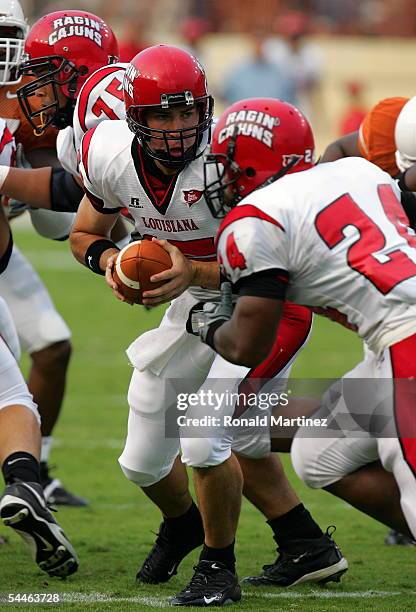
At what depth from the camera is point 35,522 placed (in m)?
3.77

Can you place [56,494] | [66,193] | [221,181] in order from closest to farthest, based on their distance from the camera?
1. [221,181]
2. [66,193]
3. [56,494]

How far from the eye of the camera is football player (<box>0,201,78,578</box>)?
12.4 feet

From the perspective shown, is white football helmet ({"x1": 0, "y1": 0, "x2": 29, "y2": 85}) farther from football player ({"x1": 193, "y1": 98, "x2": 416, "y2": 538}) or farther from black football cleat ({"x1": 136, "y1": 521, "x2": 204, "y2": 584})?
black football cleat ({"x1": 136, "y1": 521, "x2": 204, "y2": 584})

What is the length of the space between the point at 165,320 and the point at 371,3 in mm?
15583

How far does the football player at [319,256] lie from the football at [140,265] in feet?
0.86

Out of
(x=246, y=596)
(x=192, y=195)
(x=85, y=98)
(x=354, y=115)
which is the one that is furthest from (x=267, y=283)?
(x=354, y=115)

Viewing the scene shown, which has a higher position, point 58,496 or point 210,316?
point 210,316

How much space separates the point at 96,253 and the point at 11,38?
1.23m

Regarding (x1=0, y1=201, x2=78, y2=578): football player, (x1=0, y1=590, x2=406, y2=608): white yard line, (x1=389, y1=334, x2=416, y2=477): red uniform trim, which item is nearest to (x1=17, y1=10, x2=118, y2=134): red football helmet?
(x1=0, y1=201, x2=78, y2=578): football player

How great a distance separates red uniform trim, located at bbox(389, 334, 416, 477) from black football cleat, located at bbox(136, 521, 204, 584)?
123cm

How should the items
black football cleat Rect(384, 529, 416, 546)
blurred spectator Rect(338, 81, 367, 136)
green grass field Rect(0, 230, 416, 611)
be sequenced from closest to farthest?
green grass field Rect(0, 230, 416, 611) < black football cleat Rect(384, 529, 416, 546) < blurred spectator Rect(338, 81, 367, 136)

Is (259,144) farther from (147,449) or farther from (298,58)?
(298,58)

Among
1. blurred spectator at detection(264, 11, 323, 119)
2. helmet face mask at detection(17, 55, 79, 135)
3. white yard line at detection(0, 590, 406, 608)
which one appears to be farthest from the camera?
blurred spectator at detection(264, 11, 323, 119)

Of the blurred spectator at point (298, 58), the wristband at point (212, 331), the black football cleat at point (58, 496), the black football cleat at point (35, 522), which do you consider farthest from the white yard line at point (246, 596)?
the blurred spectator at point (298, 58)
